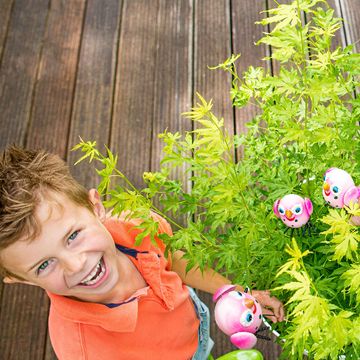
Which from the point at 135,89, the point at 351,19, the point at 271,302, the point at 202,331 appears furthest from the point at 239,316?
the point at 351,19

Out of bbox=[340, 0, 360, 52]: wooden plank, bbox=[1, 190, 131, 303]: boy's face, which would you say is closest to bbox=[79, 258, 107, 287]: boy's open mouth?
bbox=[1, 190, 131, 303]: boy's face

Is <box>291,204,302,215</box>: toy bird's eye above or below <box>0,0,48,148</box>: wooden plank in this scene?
below

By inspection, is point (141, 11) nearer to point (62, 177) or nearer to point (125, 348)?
point (62, 177)

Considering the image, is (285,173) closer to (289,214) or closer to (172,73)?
(289,214)

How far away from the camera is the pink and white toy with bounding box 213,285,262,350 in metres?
1.06

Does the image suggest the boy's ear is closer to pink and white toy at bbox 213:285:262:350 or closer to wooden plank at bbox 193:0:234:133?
pink and white toy at bbox 213:285:262:350

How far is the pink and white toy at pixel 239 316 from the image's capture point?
1.06 meters

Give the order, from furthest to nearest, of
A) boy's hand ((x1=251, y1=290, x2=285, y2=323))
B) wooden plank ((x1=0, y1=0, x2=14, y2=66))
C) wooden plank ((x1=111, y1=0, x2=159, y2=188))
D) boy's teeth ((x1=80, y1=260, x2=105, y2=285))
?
wooden plank ((x1=0, y1=0, x2=14, y2=66)) < wooden plank ((x1=111, y1=0, x2=159, y2=188)) < boy's hand ((x1=251, y1=290, x2=285, y2=323)) < boy's teeth ((x1=80, y1=260, x2=105, y2=285))

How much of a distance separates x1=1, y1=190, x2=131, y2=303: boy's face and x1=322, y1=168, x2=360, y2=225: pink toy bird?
48 centimetres

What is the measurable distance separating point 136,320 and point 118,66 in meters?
1.39

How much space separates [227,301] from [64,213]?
1.23 feet

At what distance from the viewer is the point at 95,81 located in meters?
2.29

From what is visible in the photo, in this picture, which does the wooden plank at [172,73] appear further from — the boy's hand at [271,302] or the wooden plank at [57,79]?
the boy's hand at [271,302]

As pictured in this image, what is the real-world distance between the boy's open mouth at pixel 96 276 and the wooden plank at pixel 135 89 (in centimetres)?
91
